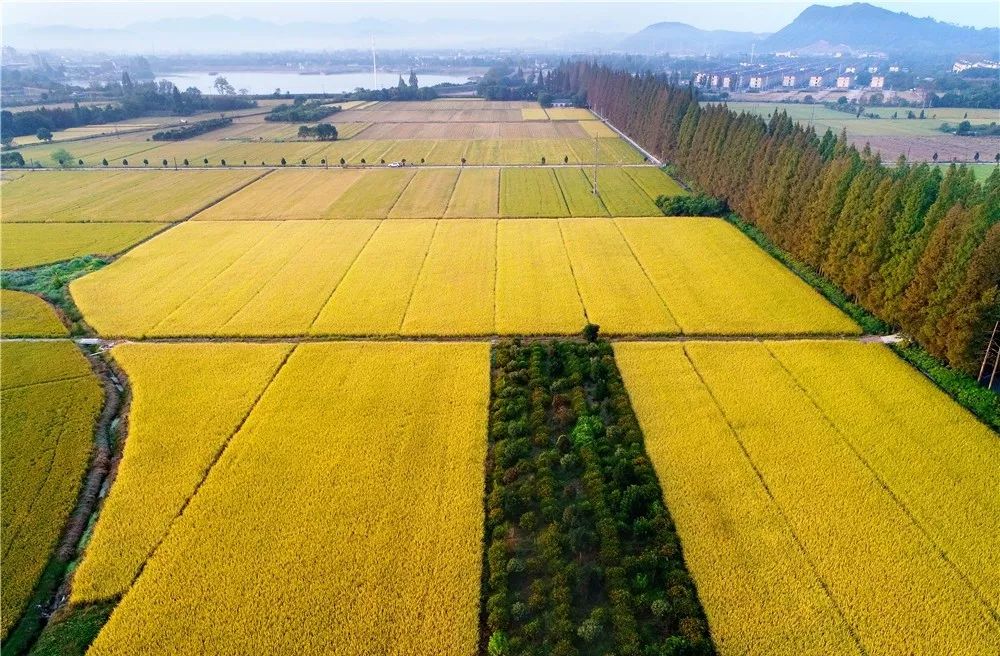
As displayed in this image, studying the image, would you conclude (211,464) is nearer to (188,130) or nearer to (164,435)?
(164,435)

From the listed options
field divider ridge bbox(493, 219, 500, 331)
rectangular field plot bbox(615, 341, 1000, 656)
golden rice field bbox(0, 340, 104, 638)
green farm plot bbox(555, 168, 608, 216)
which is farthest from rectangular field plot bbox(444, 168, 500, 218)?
golden rice field bbox(0, 340, 104, 638)

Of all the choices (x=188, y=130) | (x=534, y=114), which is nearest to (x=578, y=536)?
(x=188, y=130)

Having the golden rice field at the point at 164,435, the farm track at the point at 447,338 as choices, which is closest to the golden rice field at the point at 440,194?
the farm track at the point at 447,338

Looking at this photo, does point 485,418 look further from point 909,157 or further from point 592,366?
point 909,157

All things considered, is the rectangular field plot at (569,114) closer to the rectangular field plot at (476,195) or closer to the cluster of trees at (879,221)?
the rectangular field plot at (476,195)

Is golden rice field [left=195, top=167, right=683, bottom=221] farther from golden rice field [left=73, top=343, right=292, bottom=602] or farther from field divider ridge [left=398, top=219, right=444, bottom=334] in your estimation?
golden rice field [left=73, top=343, right=292, bottom=602]

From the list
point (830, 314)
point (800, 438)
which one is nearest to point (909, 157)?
point (830, 314)

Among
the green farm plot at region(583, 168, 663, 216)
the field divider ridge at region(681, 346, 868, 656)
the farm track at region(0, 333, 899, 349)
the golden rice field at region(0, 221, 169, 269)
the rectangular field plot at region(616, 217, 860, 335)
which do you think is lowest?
the field divider ridge at region(681, 346, 868, 656)

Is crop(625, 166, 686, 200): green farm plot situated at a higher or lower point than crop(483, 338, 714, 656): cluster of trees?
higher
